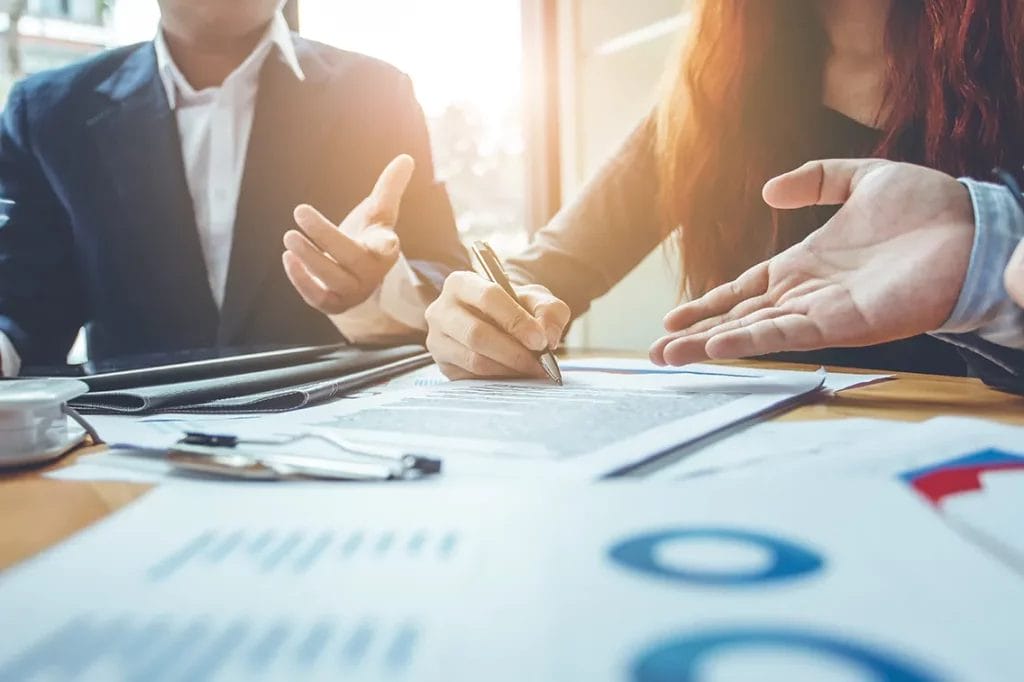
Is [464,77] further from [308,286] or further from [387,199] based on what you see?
[308,286]

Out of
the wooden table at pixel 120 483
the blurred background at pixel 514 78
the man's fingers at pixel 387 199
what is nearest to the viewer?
the wooden table at pixel 120 483

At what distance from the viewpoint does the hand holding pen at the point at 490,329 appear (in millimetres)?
577

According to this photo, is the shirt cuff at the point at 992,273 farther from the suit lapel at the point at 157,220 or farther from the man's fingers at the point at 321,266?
the suit lapel at the point at 157,220

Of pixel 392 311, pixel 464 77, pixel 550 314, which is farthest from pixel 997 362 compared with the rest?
pixel 464 77

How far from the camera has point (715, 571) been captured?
195mm

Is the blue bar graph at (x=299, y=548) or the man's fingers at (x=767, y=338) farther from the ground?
the blue bar graph at (x=299, y=548)

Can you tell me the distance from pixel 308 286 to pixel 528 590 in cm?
70

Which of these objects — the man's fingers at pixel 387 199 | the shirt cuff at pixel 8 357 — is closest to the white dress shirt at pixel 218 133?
the man's fingers at pixel 387 199

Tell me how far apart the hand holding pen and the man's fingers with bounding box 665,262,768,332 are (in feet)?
0.30

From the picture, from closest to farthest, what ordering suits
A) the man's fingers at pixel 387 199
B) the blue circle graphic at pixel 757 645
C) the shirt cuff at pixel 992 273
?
1. the blue circle graphic at pixel 757 645
2. the shirt cuff at pixel 992 273
3. the man's fingers at pixel 387 199

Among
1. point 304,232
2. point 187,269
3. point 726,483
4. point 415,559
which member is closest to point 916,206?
point 726,483

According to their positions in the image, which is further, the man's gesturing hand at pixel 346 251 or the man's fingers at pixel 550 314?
the man's gesturing hand at pixel 346 251

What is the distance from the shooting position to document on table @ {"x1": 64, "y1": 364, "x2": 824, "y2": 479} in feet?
1.06

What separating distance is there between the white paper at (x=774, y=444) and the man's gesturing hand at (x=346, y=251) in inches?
20.6
